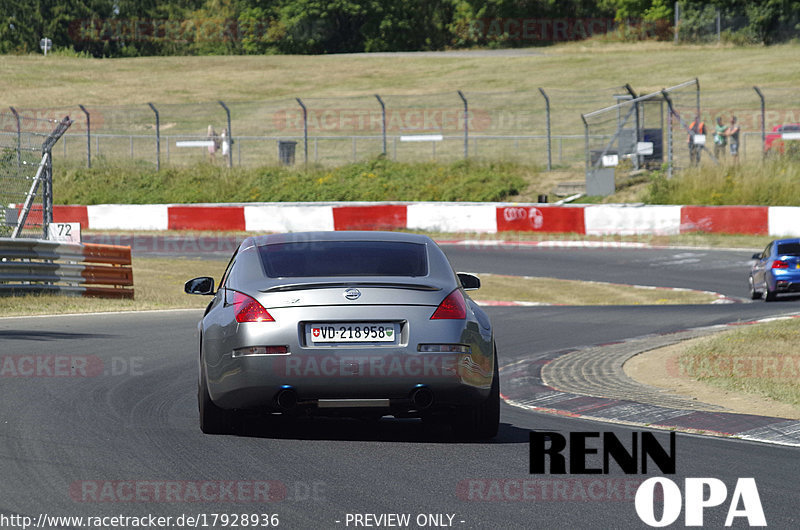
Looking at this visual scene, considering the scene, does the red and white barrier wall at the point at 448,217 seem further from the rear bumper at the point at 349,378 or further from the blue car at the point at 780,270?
the rear bumper at the point at 349,378

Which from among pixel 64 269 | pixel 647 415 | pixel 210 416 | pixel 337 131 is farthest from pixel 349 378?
pixel 337 131

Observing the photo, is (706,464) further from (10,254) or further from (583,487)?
(10,254)

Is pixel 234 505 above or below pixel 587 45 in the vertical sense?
below

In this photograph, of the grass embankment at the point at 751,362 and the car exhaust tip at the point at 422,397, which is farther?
the grass embankment at the point at 751,362

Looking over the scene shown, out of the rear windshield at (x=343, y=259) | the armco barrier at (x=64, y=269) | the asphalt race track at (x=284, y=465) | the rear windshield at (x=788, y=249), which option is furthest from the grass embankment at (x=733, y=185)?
the rear windshield at (x=343, y=259)

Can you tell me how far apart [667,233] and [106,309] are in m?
17.3

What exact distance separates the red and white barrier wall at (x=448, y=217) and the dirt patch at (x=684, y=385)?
675 inches

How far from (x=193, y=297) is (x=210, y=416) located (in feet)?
44.9

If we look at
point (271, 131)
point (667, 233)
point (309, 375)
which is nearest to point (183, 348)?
point (309, 375)

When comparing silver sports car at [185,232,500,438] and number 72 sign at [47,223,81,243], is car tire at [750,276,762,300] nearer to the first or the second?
number 72 sign at [47,223,81,243]

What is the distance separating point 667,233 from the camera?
103ft

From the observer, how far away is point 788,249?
830 inches

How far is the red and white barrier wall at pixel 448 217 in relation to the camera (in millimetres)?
30609

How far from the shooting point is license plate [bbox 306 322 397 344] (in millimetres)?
7391
